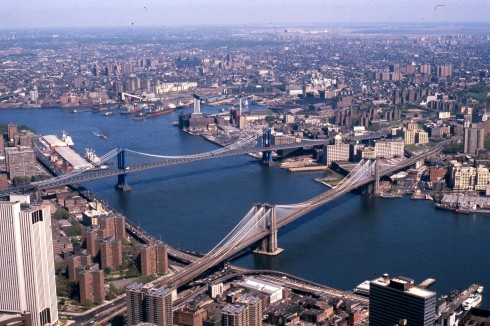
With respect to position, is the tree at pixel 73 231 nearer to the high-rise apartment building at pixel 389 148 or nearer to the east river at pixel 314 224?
the east river at pixel 314 224

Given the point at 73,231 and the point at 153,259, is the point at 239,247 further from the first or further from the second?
the point at 73,231

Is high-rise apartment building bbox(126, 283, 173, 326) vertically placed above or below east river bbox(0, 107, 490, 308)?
above

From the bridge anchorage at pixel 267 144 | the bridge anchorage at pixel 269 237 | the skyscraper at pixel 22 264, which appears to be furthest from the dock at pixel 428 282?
the bridge anchorage at pixel 267 144

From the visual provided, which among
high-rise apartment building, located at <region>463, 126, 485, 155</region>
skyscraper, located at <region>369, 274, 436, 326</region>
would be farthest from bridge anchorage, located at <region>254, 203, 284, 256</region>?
high-rise apartment building, located at <region>463, 126, 485, 155</region>

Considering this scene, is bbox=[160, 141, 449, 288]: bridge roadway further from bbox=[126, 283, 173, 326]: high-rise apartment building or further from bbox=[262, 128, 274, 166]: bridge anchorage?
bbox=[262, 128, 274, 166]: bridge anchorage

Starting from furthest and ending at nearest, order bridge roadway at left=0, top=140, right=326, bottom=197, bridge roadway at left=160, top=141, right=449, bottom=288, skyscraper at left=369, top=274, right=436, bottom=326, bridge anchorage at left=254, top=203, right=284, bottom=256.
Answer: bridge roadway at left=0, top=140, right=326, bottom=197 → bridge anchorage at left=254, top=203, right=284, bottom=256 → bridge roadway at left=160, top=141, right=449, bottom=288 → skyscraper at left=369, top=274, right=436, bottom=326

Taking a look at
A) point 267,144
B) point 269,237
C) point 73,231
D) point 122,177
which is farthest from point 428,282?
point 267,144

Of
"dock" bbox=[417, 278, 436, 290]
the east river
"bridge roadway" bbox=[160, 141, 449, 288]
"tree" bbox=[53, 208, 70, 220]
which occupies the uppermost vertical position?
"bridge roadway" bbox=[160, 141, 449, 288]
